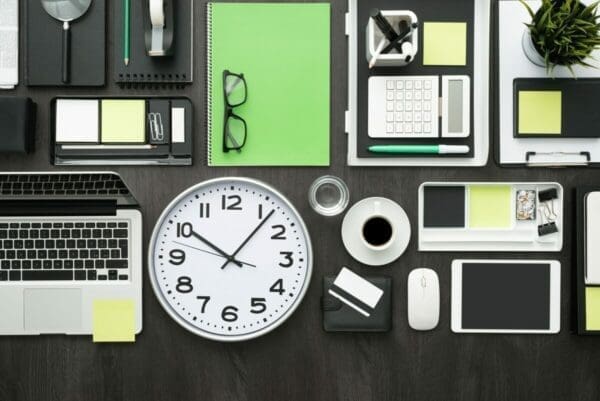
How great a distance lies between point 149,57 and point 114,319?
50 centimetres

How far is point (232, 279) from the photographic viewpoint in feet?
3.07

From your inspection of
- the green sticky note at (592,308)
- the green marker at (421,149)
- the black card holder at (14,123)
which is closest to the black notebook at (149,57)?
the black card holder at (14,123)

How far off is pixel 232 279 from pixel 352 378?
0.98 ft

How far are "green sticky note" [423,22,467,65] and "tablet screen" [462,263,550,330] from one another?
0.39 m

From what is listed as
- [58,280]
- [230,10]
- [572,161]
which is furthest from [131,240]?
[572,161]

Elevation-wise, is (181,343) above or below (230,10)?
below

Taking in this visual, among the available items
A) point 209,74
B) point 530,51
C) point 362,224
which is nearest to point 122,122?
point 209,74

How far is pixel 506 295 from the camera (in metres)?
0.96

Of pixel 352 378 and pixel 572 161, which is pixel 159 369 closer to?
pixel 352 378

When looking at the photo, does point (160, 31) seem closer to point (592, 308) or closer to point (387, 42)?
point (387, 42)

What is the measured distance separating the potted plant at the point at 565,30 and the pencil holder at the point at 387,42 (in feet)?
0.65

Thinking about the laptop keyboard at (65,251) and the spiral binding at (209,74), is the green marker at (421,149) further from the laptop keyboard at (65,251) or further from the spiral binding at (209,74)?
the laptop keyboard at (65,251)

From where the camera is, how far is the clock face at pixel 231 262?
933 millimetres

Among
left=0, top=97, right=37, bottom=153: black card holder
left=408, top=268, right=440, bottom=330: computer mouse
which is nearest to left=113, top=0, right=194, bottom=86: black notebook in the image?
left=0, top=97, right=37, bottom=153: black card holder
